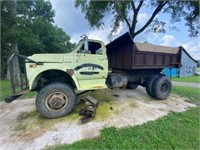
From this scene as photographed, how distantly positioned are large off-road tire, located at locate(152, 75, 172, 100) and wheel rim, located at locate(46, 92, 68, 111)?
3.35 m

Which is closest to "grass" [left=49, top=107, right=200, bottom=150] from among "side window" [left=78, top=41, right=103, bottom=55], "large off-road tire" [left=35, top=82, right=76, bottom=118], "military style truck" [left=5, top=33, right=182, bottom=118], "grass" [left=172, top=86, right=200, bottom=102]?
"large off-road tire" [left=35, top=82, right=76, bottom=118]

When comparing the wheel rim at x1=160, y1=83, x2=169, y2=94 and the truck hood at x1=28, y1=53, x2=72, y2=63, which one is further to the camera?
the wheel rim at x1=160, y1=83, x2=169, y2=94

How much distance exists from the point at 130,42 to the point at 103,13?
604 cm

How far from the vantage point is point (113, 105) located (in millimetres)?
4945

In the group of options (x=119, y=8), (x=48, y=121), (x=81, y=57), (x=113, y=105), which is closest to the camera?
(x=48, y=121)

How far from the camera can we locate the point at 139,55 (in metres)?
5.38

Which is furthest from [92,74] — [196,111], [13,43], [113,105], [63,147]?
[13,43]

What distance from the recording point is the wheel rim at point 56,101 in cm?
416

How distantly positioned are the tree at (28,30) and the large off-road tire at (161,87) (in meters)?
8.56

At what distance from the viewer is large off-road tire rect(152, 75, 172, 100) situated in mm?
5730

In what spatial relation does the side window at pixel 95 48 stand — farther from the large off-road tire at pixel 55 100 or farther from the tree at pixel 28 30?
the tree at pixel 28 30

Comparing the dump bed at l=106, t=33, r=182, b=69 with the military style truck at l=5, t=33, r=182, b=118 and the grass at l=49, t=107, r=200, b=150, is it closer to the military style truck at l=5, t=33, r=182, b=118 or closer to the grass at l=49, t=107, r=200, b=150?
the military style truck at l=5, t=33, r=182, b=118

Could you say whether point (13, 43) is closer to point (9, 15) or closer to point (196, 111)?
point (9, 15)

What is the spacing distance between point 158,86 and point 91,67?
2731 mm
